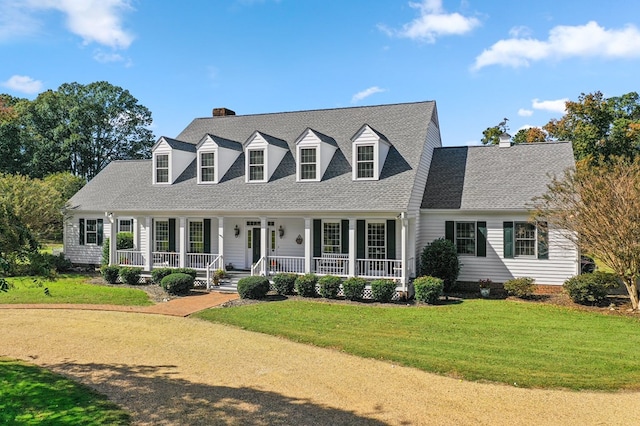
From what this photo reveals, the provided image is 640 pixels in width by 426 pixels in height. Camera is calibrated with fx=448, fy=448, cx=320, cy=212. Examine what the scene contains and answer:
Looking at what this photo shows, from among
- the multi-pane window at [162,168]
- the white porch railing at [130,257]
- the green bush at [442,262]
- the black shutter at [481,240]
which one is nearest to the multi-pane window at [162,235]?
the white porch railing at [130,257]

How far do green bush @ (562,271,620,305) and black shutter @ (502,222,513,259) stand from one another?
289 cm

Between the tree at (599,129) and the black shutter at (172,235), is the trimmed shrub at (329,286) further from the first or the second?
the tree at (599,129)

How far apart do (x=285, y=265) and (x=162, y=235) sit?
7.49m

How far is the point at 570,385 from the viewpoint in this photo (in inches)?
342

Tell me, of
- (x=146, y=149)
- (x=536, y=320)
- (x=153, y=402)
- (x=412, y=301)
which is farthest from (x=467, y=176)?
(x=146, y=149)

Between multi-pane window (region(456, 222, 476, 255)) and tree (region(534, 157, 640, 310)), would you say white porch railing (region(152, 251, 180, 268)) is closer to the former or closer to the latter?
multi-pane window (region(456, 222, 476, 255))

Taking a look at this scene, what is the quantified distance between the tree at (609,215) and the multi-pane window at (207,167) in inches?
627

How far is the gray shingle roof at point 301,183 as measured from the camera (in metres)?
19.2

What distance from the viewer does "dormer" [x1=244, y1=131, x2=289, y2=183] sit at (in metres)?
21.9

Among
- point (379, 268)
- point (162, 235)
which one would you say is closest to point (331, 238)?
point (379, 268)

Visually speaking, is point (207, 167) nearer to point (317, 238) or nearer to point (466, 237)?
point (317, 238)

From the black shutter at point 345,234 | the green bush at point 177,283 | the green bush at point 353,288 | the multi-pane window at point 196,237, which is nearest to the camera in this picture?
the green bush at point 353,288

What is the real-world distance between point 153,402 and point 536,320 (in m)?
11.7

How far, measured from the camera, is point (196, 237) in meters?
22.8
